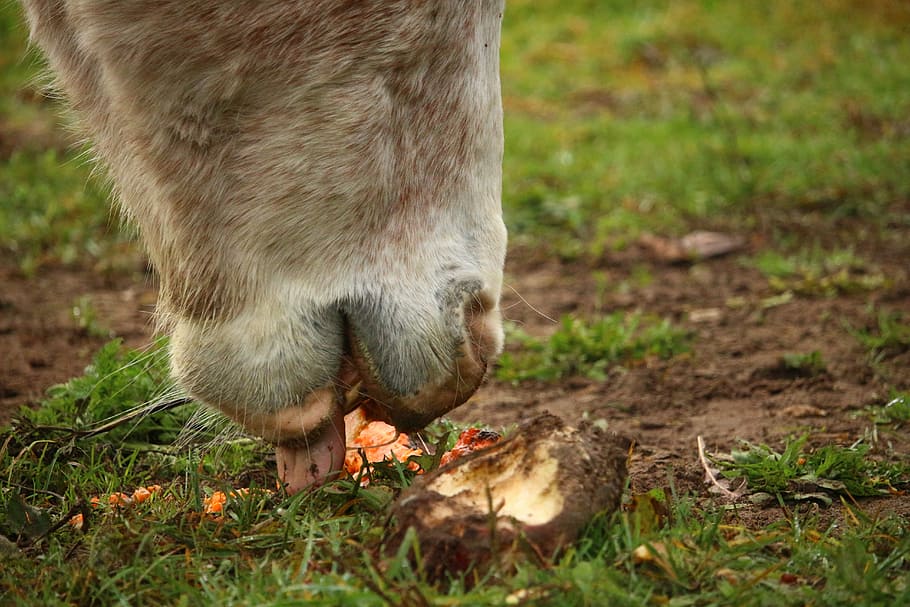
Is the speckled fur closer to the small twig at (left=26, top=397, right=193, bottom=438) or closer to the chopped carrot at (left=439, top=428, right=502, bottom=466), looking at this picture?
the chopped carrot at (left=439, top=428, right=502, bottom=466)

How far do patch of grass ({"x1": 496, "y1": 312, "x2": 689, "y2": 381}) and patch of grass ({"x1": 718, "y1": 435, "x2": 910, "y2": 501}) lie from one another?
1022 mm

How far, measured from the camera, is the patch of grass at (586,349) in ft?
11.7

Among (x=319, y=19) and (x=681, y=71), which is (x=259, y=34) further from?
(x=681, y=71)

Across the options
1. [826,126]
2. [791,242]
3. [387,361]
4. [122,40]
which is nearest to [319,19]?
[122,40]

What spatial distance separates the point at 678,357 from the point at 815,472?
1.23 meters

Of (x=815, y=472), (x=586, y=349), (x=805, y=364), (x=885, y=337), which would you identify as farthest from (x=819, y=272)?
(x=815, y=472)

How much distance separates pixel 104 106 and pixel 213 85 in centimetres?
27

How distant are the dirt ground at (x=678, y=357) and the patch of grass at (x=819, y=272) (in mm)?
58

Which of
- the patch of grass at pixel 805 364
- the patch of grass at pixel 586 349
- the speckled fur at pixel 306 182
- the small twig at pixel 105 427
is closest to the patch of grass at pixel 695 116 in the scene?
the patch of grass at pixel 586 349

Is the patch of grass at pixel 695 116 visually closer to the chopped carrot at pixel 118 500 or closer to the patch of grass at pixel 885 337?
the patch of grass at pixel 885 337

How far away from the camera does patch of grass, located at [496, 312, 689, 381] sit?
3.57 meters

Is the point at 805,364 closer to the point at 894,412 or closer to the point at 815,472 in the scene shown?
the point at 894,412

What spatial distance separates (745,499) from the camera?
2369mm

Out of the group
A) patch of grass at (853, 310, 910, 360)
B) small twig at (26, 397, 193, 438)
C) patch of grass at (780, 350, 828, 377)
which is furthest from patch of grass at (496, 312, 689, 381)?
small twig at (26, 397, 193, 438)
